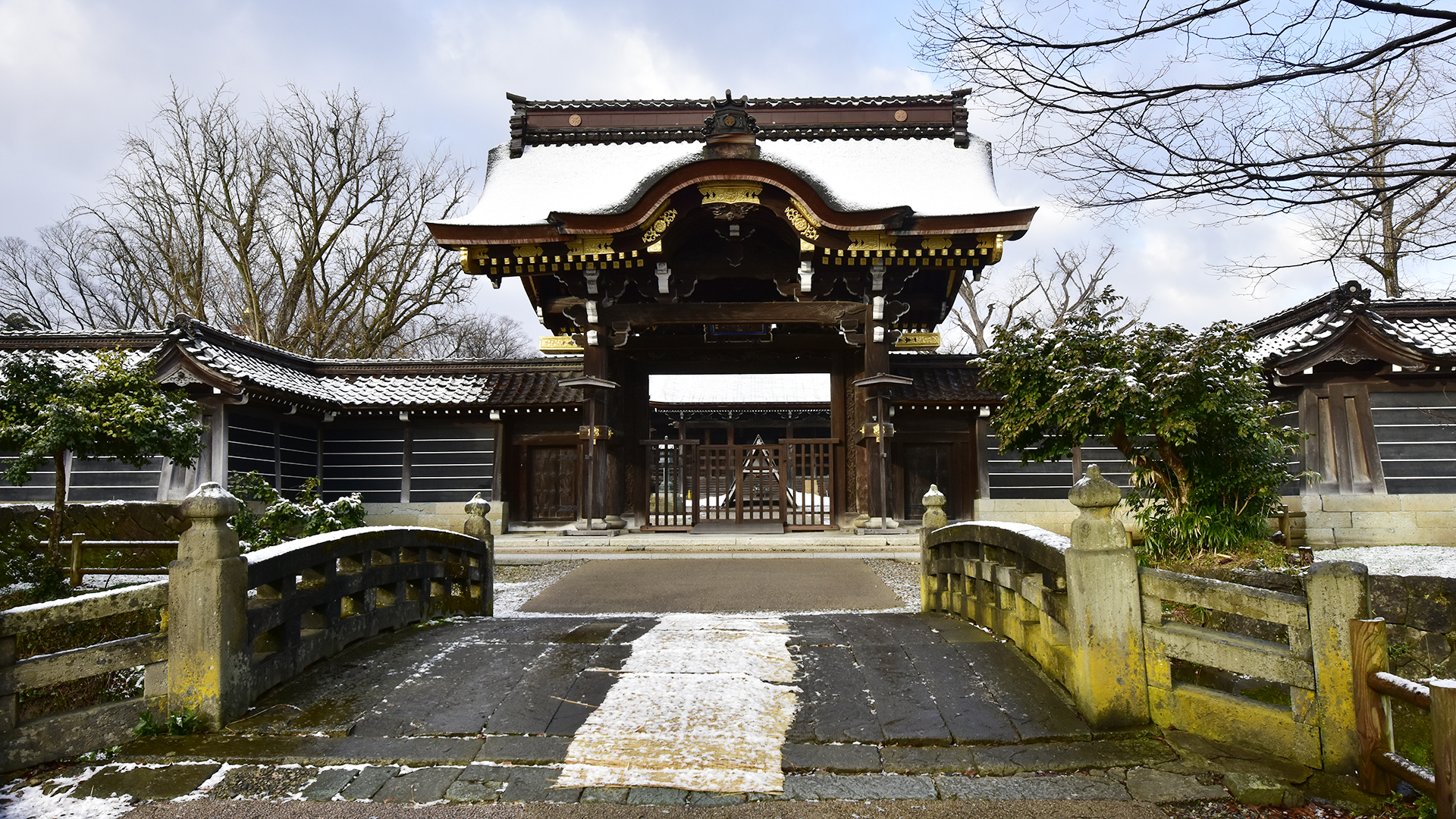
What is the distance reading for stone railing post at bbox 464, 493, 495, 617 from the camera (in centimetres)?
789

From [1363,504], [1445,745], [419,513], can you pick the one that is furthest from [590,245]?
[1363,504]

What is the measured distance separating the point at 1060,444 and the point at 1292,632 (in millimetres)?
5314

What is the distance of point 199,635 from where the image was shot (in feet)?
13.8

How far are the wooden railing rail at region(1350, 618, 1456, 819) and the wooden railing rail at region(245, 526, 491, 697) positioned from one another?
559 cm

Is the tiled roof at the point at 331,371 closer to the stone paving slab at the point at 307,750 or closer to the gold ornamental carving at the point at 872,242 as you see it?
the gold ornamental carving at the point at 872,242

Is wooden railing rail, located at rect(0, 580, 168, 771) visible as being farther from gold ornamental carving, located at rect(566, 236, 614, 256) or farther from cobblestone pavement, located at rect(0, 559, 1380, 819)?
gold ornamental carving, located at rect(566, 236, 614, 256)

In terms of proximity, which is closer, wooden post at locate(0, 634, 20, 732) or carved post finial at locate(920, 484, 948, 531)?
wooden post at locate(0, 634, 20, 732)

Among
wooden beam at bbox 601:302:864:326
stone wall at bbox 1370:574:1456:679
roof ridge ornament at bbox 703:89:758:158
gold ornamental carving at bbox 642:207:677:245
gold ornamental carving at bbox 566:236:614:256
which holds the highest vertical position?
roof ridge ornament at bbox 703:89:758:158

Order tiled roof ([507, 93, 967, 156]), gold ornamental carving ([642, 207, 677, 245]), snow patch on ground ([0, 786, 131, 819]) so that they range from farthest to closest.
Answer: tiled roof ([507, 93, 967, 156]), gold ornamental carving ([642, 207, 677, 245]), snow patch on ground ([0, 786, 131, 819])

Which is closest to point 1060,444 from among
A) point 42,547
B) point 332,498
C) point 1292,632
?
point 1292,632

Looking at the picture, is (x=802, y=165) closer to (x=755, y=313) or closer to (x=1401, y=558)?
(x=755, y=313)

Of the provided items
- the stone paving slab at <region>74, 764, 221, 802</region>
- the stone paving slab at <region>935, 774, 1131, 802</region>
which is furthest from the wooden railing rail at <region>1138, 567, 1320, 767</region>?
the stone paving slab at <region>74, 764, 221, 802</region>

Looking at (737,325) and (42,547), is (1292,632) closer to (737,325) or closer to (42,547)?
(737,325)

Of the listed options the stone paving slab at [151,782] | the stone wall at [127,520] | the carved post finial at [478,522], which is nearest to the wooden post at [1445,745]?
the stone paving slab at [151,782]
